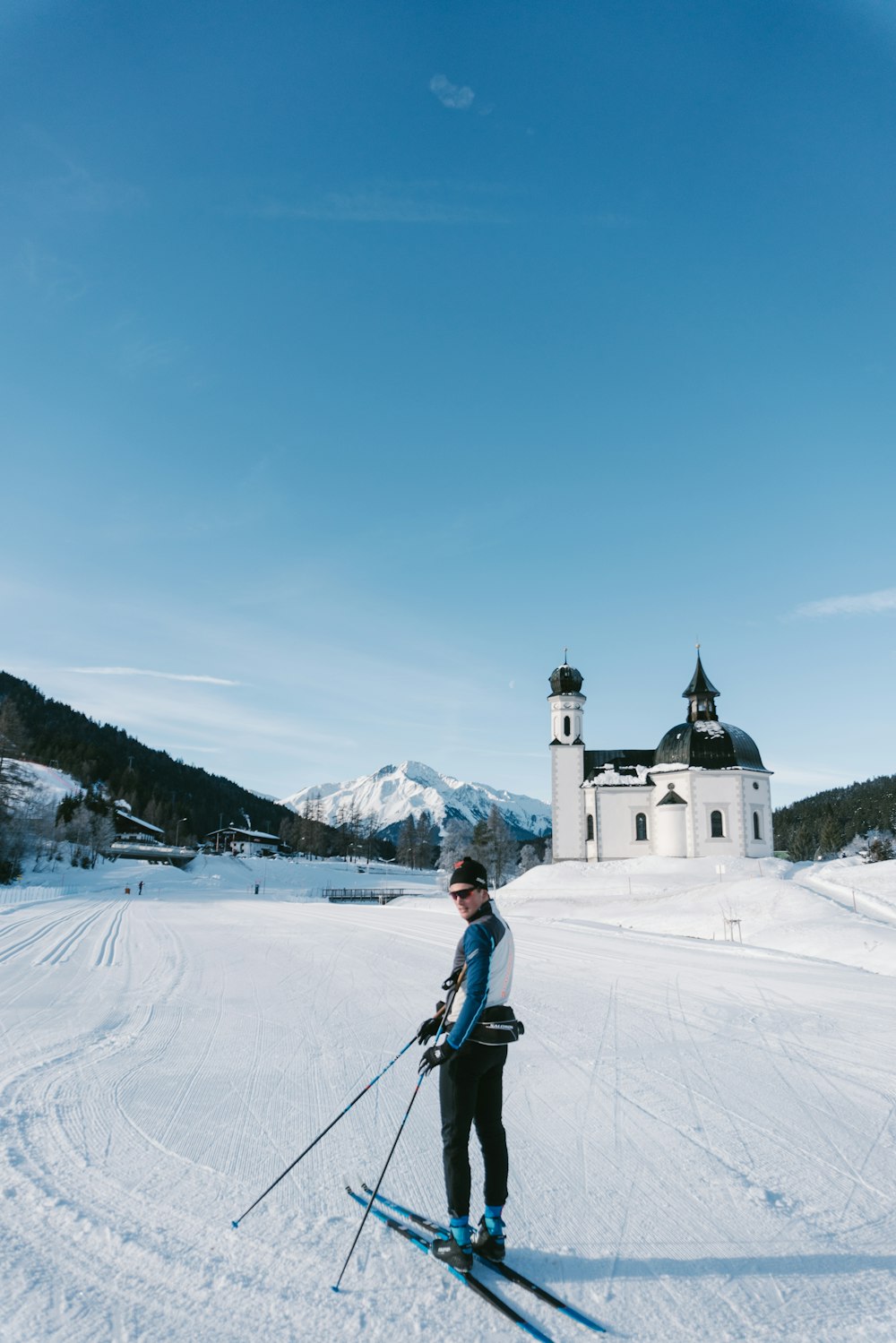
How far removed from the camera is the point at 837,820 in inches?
4491

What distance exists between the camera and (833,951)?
60.7ft

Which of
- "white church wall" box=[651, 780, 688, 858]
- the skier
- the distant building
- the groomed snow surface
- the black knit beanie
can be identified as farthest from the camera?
the distant building

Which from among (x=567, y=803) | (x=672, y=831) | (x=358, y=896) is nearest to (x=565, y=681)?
(x=567, y=803)

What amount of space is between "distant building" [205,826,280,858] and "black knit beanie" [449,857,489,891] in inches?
4640

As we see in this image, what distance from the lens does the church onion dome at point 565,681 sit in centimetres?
6612

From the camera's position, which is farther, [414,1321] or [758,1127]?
[758,1127]

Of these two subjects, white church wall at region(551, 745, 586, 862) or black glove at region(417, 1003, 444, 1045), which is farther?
white church wall at region(551, 745, 586, 862)

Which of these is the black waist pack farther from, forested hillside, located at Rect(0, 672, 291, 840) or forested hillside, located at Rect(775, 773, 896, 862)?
forested hillside, located at Rect(0, 672, 291, 840)

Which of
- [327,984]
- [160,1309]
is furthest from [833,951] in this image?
[160,1309]

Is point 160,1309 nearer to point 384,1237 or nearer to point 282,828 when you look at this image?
point 384,1237

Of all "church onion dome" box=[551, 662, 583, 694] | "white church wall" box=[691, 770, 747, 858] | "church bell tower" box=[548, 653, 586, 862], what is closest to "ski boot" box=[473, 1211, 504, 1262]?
"white church wall" box=[691, 770, 747, 858]

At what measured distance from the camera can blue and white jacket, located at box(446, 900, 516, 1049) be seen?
431 centimetres

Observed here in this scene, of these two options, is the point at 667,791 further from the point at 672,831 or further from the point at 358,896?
the point at 358,896

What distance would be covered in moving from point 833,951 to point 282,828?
5378 inches
